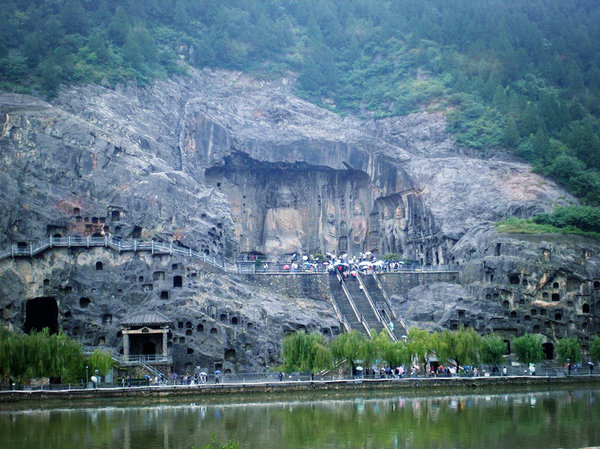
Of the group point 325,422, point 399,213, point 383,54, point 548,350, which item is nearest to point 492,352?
point 548,350

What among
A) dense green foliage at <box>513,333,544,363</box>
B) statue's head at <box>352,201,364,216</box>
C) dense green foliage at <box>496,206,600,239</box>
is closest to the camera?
dense green foliage at <box>513,333,544,363</box>

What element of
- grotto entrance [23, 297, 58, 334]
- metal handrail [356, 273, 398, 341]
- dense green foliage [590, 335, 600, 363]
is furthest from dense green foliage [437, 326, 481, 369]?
grotto entrance [23, 297, 58, 334]

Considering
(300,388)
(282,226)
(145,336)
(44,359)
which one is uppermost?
(282,226)

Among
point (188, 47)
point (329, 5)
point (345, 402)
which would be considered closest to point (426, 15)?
point (329, 5)

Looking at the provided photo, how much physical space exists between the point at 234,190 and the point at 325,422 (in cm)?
5514

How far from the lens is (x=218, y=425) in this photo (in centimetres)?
Answer: 4619

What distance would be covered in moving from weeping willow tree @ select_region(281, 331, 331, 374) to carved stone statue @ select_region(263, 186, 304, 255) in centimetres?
3440

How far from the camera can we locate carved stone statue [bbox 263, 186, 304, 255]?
9938cm

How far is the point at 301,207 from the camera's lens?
10188 cm

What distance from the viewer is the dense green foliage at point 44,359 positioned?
5831cm

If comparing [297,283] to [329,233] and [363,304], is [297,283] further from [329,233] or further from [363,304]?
[329,233]

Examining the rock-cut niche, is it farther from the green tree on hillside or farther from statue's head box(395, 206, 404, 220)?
the green tree on hillside

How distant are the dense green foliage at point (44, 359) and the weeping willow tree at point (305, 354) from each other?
1251 centimetres

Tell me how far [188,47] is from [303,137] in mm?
21336
